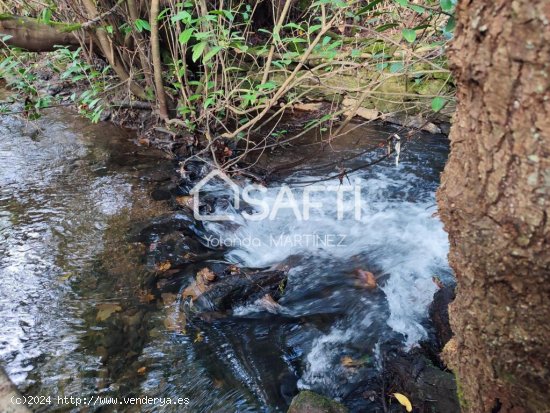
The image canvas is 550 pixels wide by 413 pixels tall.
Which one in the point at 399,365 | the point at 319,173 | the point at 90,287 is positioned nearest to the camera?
the point at 399,365

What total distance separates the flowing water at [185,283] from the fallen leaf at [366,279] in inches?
2.6

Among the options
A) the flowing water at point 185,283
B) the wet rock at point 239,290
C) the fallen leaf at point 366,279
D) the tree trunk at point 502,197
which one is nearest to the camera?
the tree trunk at point 502,197

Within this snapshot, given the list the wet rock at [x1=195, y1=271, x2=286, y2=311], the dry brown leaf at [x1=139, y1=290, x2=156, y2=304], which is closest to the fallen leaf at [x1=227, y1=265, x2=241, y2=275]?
the wet rock at [x1=195, y1=271, x2=286, y2=311]

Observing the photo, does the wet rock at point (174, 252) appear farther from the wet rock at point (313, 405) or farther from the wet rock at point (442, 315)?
the wet rock at point (442, 315)

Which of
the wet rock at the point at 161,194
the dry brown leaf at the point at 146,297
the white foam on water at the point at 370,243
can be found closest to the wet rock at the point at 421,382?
the white foam on water at the point at 370,243

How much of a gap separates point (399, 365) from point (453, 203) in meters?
1.79

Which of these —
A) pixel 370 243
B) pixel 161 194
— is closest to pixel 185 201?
pixel 161 194

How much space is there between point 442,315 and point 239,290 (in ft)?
5.03

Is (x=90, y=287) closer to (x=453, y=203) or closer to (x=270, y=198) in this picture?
(x=270, y=198)

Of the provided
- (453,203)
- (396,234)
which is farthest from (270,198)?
(453,203)

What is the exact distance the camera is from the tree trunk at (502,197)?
74 cm

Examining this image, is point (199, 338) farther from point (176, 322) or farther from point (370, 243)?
point (370, 243)

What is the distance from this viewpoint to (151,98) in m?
5.62

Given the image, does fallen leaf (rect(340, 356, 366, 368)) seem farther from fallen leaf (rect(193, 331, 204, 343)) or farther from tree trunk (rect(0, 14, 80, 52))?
tree trunk (rect(0, 14, 80, 52))
